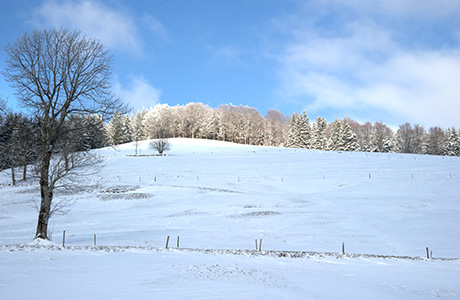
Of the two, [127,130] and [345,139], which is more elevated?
[127,130]

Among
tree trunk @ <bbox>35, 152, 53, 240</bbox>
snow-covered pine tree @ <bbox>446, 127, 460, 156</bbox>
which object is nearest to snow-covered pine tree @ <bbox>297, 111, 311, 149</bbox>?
snow-covered pine tree @ <bbox>446, 127, 460, 156</bbox>

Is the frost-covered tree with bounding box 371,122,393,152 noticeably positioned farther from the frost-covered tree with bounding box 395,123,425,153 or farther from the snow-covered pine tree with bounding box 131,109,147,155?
the snow-covered pine tree with bounding box 131,109,147,155

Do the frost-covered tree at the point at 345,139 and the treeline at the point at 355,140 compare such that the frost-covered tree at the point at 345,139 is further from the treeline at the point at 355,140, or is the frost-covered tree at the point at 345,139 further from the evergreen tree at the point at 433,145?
the evergreen tree at the point at 433,145

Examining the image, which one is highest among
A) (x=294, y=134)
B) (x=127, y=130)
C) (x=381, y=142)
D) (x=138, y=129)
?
(x=138, y=129)

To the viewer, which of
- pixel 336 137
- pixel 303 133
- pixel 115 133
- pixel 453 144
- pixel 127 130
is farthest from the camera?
pixel 127 130

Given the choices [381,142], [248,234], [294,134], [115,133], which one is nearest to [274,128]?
[294,134]

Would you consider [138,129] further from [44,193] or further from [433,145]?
[44,193]

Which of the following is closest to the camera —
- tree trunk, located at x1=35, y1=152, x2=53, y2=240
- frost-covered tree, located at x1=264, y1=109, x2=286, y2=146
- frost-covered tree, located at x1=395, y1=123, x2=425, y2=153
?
tree trunk, located at x1=35, y1=152, x2=53, y2=240

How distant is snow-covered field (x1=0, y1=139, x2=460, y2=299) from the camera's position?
29.7 ft

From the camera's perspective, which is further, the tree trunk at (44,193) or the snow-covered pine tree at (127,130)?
the snow-covered pine tree at (127,130)

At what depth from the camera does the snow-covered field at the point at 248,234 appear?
29.7 feet

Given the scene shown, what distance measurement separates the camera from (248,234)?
2181 centimetres

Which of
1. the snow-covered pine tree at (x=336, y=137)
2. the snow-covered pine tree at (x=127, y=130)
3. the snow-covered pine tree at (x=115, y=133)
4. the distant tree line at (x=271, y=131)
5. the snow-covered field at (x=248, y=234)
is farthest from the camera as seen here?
the snow-covered pine tree at (x=127, y=130)

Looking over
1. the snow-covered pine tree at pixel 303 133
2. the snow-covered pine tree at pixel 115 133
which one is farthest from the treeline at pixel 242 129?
the snow-covered pine tree at pixel 303 133
